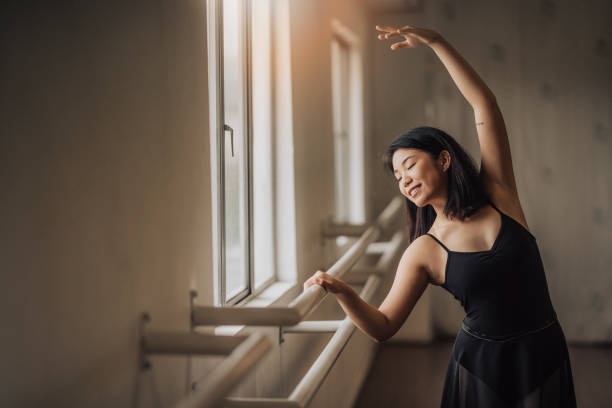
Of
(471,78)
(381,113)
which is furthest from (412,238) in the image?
(381,113)

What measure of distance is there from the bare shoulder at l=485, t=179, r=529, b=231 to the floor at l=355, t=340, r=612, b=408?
6.94 feet

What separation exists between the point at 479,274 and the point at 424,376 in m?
2.62

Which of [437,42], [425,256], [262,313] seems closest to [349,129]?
[437,42]

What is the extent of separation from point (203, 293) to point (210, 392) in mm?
687

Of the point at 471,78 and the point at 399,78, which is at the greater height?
the point at 399,78

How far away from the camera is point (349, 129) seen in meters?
4.19

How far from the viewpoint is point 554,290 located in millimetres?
4391

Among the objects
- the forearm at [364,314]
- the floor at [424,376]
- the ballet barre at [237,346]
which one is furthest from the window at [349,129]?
the forearm at [364,314]

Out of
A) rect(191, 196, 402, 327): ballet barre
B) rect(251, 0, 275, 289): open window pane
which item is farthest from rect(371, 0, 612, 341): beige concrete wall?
rect(191, 196, 402, 327): ballet barre

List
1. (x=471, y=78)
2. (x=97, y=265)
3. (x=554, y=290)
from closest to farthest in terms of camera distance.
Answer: (x=97, y=265) → (x=471, y=78) → (x=554, y=290)

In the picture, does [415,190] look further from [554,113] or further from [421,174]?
[554,113]

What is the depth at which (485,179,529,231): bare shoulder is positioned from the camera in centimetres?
154

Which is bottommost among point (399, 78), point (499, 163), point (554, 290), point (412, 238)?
point (554, 290)

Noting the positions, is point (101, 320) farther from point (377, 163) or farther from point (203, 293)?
point (377, 163)
